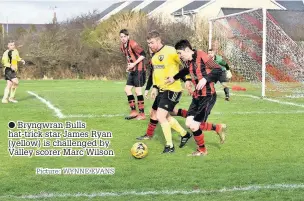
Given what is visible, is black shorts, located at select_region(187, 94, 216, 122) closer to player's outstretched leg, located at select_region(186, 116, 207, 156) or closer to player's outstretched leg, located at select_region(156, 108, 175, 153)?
player's outstretched leg, located at select_region(186, 116, 207, 156)

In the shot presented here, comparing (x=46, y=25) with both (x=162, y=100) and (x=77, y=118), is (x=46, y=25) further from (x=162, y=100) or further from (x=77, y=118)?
(x=162, y=100)

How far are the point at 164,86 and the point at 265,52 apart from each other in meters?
9.40

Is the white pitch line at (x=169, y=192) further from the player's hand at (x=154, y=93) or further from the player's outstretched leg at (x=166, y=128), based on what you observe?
the player's hand at (x=154, y=93)

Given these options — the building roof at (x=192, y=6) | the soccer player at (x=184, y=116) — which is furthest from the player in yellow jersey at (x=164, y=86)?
the building roof at (x=192, y=6)

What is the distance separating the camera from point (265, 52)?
17.6 m

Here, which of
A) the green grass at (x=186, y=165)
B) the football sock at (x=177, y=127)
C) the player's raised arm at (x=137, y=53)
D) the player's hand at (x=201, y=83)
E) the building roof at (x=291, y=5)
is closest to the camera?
the green grass at (x=186, y=165)

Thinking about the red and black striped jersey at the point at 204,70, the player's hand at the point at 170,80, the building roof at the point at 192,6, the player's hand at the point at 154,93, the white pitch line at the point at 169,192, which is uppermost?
the building roof at the point at 192,6

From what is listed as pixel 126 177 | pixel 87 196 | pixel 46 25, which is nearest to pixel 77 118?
pixel 126 177

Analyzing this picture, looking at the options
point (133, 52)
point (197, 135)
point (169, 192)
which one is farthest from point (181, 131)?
point (133, 52)

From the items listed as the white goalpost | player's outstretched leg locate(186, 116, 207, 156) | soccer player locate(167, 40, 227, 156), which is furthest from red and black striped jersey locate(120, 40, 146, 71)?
the white goalpost

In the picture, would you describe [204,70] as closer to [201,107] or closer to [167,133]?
[201,107]

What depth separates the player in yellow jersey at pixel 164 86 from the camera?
8.73 metres

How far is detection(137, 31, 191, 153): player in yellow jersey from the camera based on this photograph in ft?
28.6

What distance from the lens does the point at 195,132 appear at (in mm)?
8219
